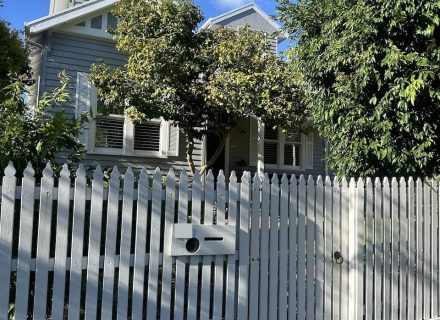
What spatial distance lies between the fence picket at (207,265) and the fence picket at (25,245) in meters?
1.45

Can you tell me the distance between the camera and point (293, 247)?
4.36 meters

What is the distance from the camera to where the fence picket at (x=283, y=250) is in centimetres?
427

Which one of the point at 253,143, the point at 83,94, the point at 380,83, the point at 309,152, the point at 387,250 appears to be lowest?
the point at 387,250

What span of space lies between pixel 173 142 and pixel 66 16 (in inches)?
152

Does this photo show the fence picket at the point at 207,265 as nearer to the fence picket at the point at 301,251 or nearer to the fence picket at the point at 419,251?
the fence picket at the point at 301,251

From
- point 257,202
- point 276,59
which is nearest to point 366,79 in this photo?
point 257,202

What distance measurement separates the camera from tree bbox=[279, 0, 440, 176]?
5.35 meters

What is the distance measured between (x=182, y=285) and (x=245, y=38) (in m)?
7.11

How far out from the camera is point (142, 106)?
30.5ft

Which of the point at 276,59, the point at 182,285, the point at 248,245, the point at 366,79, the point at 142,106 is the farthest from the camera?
the point at 276,59

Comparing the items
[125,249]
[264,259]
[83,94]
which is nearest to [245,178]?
[264,259]

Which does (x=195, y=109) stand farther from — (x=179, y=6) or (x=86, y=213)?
(x=86, y=213)

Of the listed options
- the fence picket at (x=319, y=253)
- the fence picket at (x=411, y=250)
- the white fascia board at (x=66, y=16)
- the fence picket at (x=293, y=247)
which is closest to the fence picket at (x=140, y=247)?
the fence picket at (x=293, y=247)

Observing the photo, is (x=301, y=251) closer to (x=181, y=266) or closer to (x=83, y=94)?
(x=181, y=266)
